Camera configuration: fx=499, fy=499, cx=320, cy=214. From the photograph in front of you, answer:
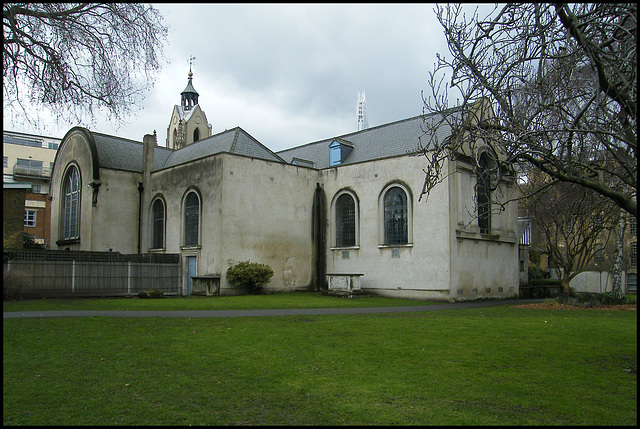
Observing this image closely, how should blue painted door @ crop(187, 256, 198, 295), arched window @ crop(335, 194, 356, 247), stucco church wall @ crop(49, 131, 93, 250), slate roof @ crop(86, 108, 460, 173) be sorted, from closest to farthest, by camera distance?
blue painted door @ crop(187, 256, 198, 295)
slate roof @ crop(86, 108, 460, 173)
arched window @ crop(335, 194, 356, 247)
stucco church wall @ crop(49, 131, 93, 250)

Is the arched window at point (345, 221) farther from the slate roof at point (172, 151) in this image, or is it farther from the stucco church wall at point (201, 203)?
the stucco church wall at point (201, 203)

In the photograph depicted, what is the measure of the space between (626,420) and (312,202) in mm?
25570

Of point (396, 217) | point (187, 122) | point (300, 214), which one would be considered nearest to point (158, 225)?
point (300, 214)

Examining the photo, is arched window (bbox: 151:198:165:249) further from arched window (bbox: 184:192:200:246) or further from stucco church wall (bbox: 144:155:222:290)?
arched window (bbox: 184:192:200:246)

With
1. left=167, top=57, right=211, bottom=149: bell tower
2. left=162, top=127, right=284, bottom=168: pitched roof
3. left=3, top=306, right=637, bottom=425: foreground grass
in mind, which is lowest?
left=3, top=306, right=637, bottom=425: foreground grass

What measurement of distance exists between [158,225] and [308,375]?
86.0ft

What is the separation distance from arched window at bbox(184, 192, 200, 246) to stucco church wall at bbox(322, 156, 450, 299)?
7.92m

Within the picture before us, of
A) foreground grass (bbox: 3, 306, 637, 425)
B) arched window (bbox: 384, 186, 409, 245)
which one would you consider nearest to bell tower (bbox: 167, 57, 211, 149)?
arched window (bbox: 384, 186, 409, 245)

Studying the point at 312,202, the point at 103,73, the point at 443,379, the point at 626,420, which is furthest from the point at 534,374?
the point at 312,202

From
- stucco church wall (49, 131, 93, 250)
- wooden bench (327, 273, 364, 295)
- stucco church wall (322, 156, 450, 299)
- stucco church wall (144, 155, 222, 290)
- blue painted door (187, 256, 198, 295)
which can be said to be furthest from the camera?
stucco church wall (49, 131, 93, 250)

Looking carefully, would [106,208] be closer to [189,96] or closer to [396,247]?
[396,247]

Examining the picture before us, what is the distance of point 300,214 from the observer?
30031mm

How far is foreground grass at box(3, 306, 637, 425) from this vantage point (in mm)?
5852

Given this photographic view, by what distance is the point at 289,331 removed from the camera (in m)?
12.3
